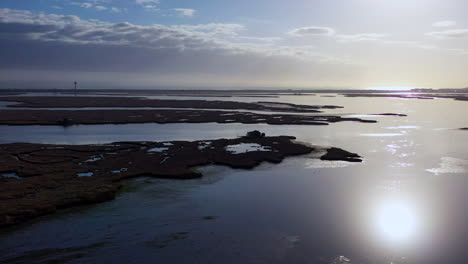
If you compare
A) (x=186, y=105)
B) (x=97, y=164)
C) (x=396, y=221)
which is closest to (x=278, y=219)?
(x=396, y=221)

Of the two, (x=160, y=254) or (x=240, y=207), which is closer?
(x=160, y=254)

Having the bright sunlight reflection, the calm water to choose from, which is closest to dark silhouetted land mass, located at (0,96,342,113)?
the calm water

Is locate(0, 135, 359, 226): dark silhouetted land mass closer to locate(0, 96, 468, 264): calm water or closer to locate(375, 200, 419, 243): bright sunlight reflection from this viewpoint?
locate(0, 96, 468, 264): calm water

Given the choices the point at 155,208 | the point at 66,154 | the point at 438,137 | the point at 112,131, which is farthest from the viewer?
the point at 112,131

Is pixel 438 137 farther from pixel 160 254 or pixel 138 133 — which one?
pixel 160 254

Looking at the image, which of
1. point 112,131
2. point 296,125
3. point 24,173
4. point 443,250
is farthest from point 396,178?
point 112,131

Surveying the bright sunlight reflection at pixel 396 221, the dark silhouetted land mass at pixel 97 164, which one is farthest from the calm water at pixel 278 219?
the dark silhouetted land mass at pixel 97 164
